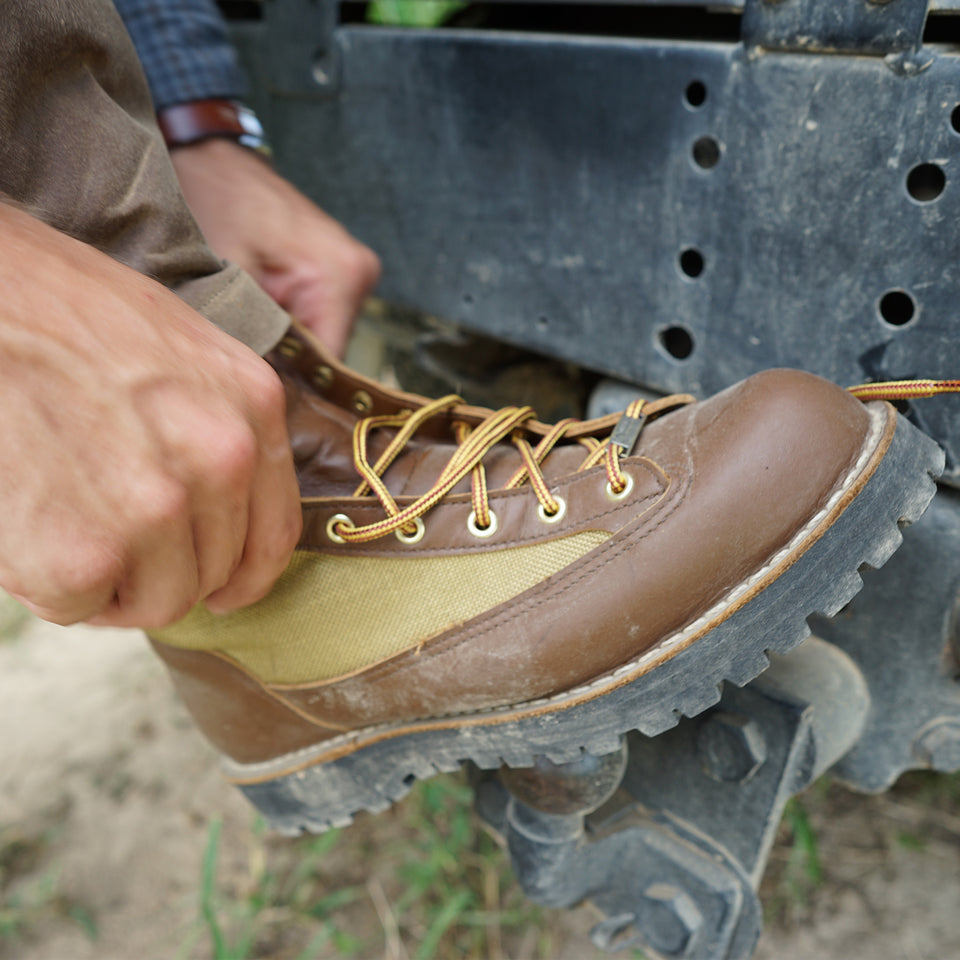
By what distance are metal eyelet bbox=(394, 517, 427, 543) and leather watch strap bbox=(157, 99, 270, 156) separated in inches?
28.2

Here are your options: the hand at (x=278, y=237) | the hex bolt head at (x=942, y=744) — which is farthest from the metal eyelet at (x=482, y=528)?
the hex bolt head at (x=942, y=744)

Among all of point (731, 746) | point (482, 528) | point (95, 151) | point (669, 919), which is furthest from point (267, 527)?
point (669, 919)

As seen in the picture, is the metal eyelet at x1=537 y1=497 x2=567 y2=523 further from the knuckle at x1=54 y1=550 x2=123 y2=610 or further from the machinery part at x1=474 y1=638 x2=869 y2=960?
the knuckle at x1=54 y1=550 x2=123 y2=610

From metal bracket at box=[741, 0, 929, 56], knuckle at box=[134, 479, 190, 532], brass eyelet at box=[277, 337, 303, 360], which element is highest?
metal bracket at box=[741, 0, 929, 56]

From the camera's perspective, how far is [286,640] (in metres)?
0.86

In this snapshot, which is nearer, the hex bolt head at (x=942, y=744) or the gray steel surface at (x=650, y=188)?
the gray steel surface at (x=650, y=188)

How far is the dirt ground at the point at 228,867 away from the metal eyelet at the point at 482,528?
80 centimetres

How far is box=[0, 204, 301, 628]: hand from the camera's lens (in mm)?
509

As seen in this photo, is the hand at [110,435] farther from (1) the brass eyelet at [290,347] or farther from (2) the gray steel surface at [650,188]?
(2) the gray steel surface at [650,188]

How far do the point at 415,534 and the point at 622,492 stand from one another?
212mm

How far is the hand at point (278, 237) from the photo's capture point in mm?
1118

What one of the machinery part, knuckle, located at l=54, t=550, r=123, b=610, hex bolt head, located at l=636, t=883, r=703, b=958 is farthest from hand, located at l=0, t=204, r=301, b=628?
hex bolt head, located at l=636, t=883, r=703, b=958

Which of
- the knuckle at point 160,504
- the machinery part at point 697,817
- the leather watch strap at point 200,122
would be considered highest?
the leather watch strap at point 200,122

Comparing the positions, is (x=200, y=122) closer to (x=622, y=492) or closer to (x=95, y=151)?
(x=95, y=151)
